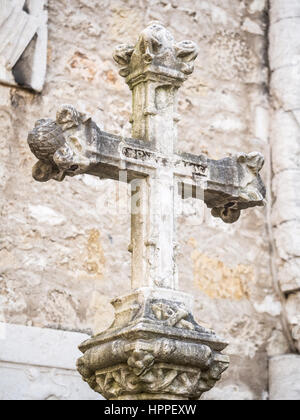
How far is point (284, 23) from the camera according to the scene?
4973 millimetres

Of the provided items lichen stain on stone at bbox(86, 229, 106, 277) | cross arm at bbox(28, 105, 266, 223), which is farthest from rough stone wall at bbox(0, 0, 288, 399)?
cross arm at bbox(28, 105, 266, 223)

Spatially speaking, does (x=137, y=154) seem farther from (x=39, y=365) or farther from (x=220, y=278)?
(x=220, y=278)

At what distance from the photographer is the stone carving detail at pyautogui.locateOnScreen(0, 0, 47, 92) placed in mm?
4254

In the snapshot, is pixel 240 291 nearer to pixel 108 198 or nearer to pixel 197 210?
pixel 197 210

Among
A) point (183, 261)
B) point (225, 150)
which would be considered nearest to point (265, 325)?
point (183, 261)

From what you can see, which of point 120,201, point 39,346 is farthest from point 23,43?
point 39,346

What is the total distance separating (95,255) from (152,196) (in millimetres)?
1476

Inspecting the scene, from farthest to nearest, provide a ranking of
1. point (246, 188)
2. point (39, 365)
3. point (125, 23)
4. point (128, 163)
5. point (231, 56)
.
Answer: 1. point (231, 56)
2. point (125, 23)
3. point (39, 365)
4. point (246, 188)
5. point (128, 163)

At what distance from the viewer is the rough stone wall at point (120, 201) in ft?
13.6

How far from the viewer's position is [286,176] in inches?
188

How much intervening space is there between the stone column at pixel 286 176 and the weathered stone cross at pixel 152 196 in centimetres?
157

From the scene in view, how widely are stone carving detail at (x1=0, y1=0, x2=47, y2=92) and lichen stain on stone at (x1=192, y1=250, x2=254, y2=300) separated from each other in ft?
3.81

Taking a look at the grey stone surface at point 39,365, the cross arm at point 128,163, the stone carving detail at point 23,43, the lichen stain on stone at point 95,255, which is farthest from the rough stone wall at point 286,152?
the cross arm at point 128,163

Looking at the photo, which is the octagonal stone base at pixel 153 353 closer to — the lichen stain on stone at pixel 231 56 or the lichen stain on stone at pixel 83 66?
the lichen stain on stone at pixel 83 66
